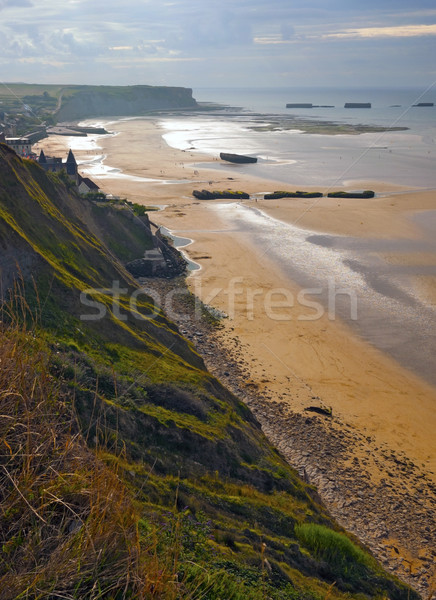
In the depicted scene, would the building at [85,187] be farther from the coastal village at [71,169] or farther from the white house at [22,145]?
the white house at [22,145]

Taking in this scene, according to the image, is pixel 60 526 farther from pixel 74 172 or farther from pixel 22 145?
pixel 22 145

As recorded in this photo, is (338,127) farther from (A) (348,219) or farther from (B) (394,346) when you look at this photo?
(B) (394,346)

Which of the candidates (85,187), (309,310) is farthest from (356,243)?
(85,187)

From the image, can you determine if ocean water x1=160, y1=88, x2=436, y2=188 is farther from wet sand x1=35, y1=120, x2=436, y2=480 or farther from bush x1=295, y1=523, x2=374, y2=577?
bush x1=295, y1=523, x2=374, y2=577

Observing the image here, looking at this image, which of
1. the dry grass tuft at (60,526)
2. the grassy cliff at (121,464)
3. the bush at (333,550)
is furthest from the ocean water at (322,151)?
the dry grass tuft at (60,526)

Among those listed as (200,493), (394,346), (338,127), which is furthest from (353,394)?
(338,127)
